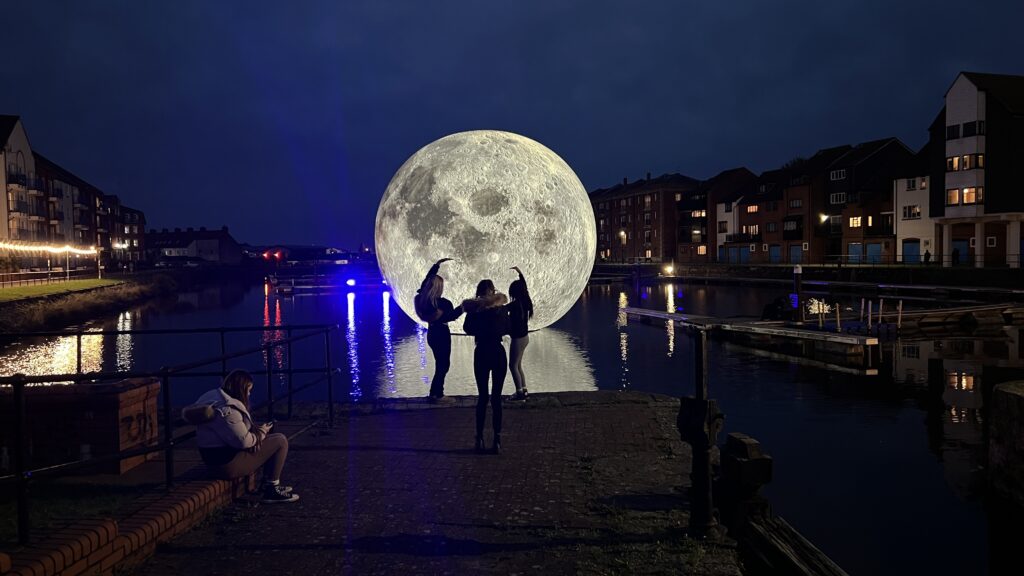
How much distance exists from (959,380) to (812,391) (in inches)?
178

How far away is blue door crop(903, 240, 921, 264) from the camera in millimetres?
61562

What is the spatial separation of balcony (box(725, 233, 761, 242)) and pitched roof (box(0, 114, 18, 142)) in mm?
82758

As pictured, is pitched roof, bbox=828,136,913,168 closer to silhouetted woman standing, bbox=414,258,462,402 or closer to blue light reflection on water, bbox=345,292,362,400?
blue light reflection on water, bbox=345,292,362,400

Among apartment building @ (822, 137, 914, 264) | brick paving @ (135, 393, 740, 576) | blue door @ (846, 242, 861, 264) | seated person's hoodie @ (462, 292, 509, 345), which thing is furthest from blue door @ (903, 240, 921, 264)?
seated person's hoodie @ (462, 292, 509, 345)

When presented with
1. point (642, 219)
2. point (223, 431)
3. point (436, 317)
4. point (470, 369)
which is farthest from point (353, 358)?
point (642, 219)

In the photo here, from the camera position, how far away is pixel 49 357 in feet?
80.3

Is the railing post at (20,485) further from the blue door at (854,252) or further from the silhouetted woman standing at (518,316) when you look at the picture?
the blue door at (854,252)

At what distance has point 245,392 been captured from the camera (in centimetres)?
676

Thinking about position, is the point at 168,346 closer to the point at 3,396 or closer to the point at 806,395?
the point at 3,396

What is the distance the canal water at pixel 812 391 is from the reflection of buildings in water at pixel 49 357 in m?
0.08

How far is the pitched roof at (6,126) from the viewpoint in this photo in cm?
6662

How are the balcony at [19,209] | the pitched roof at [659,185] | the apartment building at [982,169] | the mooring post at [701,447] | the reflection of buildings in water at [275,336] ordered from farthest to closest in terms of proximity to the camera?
the pitched roof at [659,185]
the balcony at [19,209]
the apartment building at [982,169]
the reflection of buildings in water at [275,336]
the mooring post at [701,447]

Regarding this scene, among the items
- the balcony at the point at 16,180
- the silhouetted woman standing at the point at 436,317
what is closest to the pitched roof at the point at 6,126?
the balcony at the point at 16,180

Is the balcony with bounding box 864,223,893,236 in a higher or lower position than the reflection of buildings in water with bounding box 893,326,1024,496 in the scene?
higher
